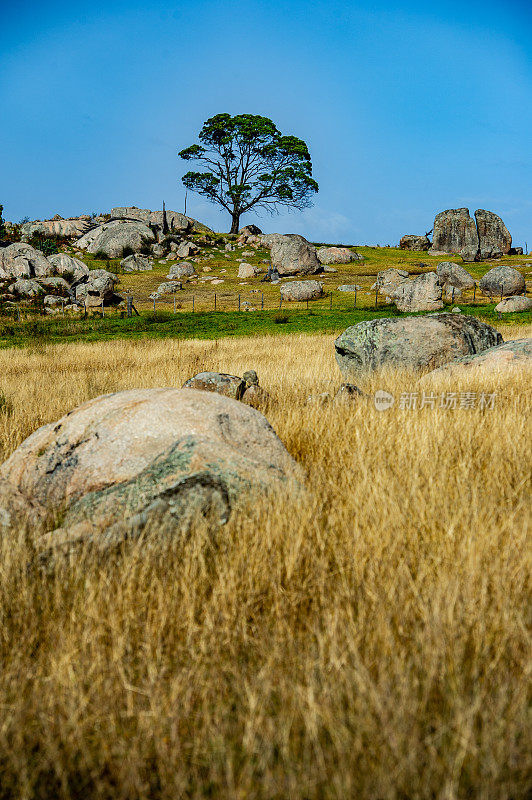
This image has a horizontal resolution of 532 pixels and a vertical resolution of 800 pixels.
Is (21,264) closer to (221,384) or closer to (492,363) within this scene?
(221,384)

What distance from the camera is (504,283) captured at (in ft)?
114

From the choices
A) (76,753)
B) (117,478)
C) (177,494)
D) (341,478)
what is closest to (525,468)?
(341,478)

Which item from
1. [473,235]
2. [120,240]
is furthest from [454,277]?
[120,240]

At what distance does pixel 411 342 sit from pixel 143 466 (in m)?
7.79

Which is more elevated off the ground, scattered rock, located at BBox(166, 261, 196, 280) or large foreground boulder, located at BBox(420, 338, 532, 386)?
scattered rock, located at BBox(166, 261, 196, 280)

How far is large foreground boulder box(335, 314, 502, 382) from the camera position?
1008 cm

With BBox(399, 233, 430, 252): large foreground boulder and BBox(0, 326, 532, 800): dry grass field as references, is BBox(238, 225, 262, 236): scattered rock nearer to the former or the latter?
BBox(399, 233, 430, 252): large foreground boulder

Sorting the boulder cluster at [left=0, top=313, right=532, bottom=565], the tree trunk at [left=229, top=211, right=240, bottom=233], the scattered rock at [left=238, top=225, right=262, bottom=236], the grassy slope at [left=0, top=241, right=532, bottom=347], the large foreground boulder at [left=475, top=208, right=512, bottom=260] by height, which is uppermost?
the tree trunk at [left=229, top=211, right=240, bottom=233]

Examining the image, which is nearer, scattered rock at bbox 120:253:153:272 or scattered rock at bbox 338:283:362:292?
scattered rock at bbox 338:283:362:292

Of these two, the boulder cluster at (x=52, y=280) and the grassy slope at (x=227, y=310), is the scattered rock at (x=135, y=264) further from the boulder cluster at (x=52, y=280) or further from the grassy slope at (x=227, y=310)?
the boulder cluster at (x=52, y=280)

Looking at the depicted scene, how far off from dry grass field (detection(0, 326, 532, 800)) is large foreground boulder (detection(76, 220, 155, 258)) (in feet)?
180

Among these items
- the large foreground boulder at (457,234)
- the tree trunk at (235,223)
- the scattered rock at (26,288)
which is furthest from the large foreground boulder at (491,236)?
the scattered rock at (26,288)

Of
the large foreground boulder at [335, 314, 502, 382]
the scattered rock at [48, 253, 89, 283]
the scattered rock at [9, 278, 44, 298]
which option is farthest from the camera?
the scattered rock at [48, 253, 89, 283]

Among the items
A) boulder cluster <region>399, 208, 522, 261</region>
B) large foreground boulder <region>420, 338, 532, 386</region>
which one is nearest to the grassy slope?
boulder cluster <region>399, 208, 522, 261</region>
